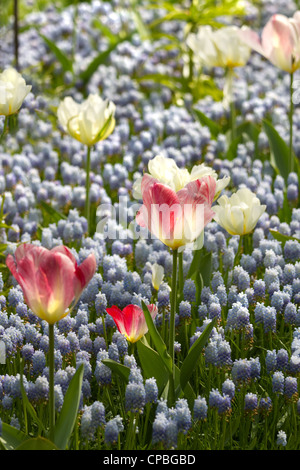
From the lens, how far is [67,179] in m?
→ 4.14

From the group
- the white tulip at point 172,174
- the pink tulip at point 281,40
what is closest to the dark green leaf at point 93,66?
the pink tulip at point 281,40

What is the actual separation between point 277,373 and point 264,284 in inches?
20.3

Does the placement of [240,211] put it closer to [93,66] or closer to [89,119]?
[89,119]

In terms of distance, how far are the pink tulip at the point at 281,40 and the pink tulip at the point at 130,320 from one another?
175 cm

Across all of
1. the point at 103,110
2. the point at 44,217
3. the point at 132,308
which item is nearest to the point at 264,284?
the point at 132,308

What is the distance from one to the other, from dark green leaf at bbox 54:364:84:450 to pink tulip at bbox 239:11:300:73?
2.08 meters

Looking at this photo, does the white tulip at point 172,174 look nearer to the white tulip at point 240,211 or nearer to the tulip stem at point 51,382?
the white tulip at point 240,211

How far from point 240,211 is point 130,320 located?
59 cm

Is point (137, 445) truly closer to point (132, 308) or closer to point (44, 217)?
point (132, 308)

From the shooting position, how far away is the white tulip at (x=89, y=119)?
3.17 m

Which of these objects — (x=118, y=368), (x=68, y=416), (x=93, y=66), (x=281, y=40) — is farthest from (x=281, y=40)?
(x=93, y=66)

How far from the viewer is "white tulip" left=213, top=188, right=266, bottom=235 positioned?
8.13 ft

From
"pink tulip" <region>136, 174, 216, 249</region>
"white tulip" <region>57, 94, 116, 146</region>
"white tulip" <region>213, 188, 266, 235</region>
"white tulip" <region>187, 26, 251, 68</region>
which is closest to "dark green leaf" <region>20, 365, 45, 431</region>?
"pink tulip" <region>136, 174, 216, 249</region>

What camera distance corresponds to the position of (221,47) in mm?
4266
